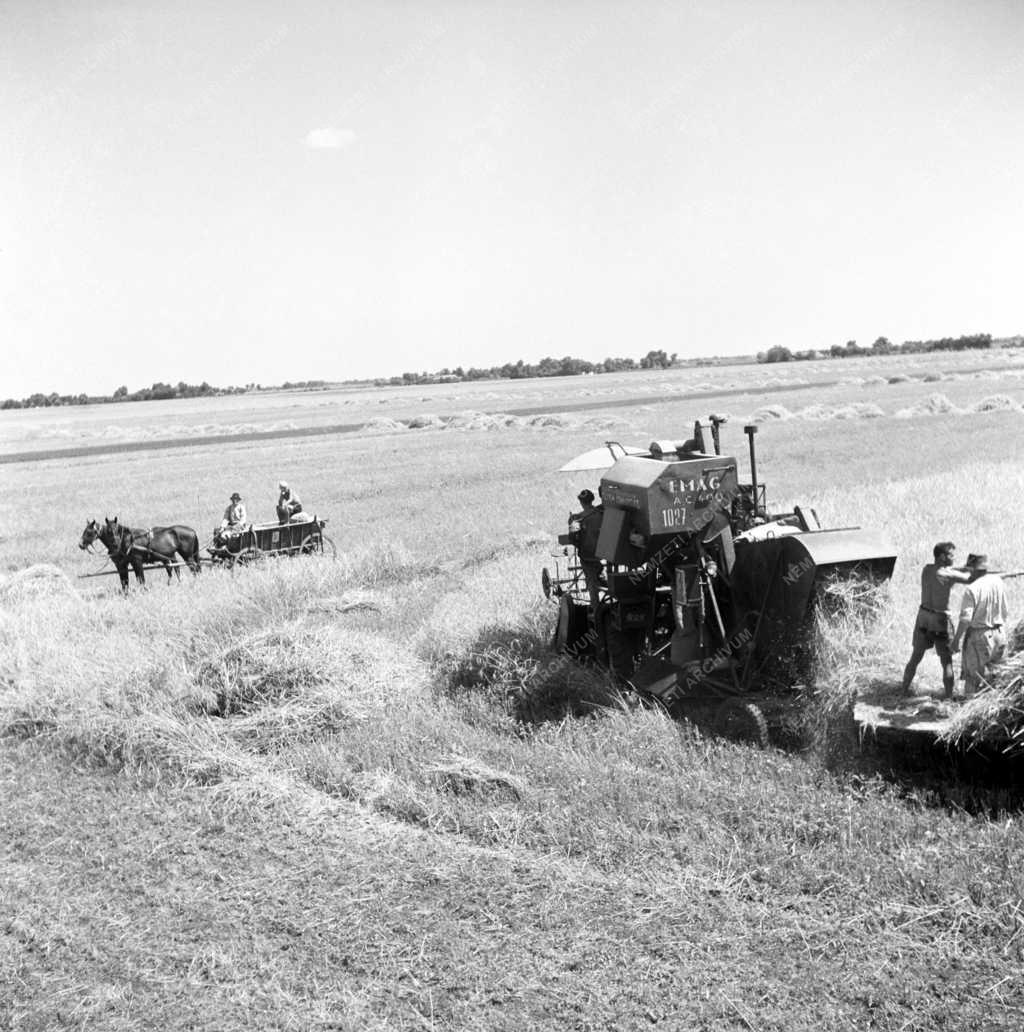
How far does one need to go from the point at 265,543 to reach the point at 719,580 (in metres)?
10.9

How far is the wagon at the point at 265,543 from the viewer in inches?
712

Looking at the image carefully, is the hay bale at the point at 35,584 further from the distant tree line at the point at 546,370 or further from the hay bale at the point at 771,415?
the distant tree line at the point at 546,370

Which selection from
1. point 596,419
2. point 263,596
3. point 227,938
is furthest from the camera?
point 596,419

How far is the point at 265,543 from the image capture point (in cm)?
1831

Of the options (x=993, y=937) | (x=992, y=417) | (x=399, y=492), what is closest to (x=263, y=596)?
(x=993, y=937)

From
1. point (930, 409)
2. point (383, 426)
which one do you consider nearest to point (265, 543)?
point (930, 409)

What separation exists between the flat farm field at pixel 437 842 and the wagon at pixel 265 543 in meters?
2.81

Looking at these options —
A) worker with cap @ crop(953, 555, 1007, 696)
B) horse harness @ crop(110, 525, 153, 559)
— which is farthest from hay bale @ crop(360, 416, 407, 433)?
worker with cap @ crop(953, 555, 1007, 696)

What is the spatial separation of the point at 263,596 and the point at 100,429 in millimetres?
67532

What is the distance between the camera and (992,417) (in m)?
38.2

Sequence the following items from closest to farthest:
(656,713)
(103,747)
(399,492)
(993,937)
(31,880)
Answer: (993,937) < (31,880) < (656,713) < (103,747) < (399,492)

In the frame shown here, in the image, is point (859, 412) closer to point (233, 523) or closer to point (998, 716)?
point (233, 523)

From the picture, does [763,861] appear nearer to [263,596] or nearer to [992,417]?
[263,596]

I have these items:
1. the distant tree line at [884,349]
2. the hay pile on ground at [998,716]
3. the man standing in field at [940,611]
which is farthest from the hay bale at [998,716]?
the distant tree line at [884,349]
